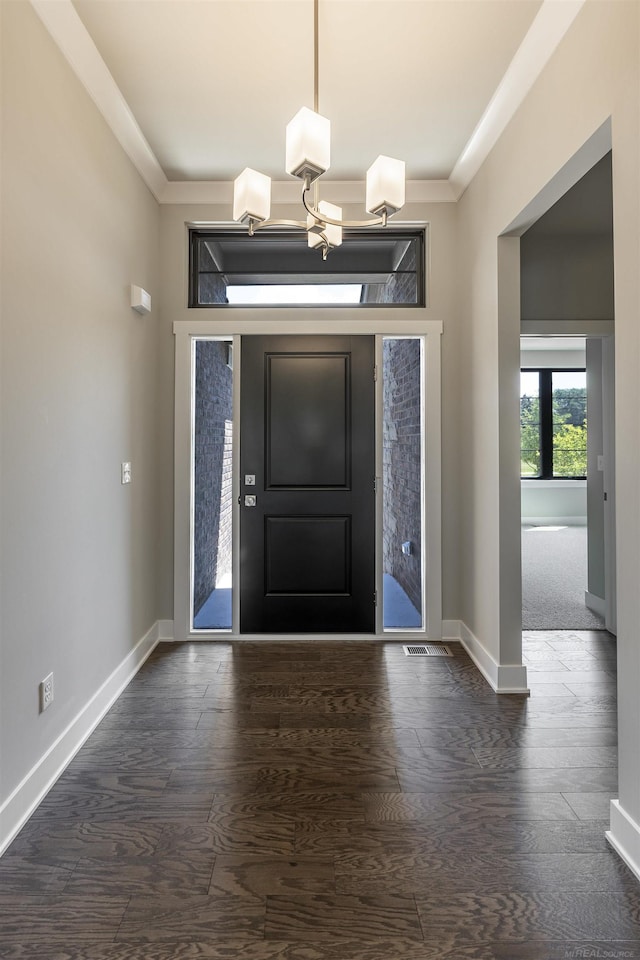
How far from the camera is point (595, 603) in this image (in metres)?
4.42

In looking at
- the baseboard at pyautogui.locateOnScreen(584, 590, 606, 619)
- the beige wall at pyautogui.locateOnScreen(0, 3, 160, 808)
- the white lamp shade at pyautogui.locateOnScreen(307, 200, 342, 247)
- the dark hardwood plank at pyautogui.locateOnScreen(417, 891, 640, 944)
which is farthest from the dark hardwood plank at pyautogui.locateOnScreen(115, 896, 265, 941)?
the baseboard at pyautogui.locateOnScreen(584, 590, 606, 619)

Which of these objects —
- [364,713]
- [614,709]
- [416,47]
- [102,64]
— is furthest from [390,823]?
[102,64]

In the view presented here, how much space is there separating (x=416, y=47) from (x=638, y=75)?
1079 millimetres

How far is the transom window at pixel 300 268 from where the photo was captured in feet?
12.2

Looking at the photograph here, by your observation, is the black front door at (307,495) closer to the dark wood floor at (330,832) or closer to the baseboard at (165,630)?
the baseboard at (165,630)

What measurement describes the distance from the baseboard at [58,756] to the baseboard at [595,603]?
3376 millimetres

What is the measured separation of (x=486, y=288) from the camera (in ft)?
10.1

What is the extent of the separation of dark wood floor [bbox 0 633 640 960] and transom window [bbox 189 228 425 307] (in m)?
2.43

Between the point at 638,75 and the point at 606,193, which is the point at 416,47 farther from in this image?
the point at 606,193

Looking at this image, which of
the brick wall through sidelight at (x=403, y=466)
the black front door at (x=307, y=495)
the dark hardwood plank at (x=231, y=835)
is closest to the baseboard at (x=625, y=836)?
the dark hardwood plank at (x=231, y=835)

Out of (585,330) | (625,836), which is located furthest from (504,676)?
(585,330)

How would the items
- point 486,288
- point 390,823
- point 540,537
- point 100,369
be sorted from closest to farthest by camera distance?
point 390,823 < point 100,369 < point 486,288 < point 540,537

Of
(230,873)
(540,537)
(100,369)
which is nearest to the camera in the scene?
(230,873)

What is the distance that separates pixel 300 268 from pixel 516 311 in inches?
60.2
